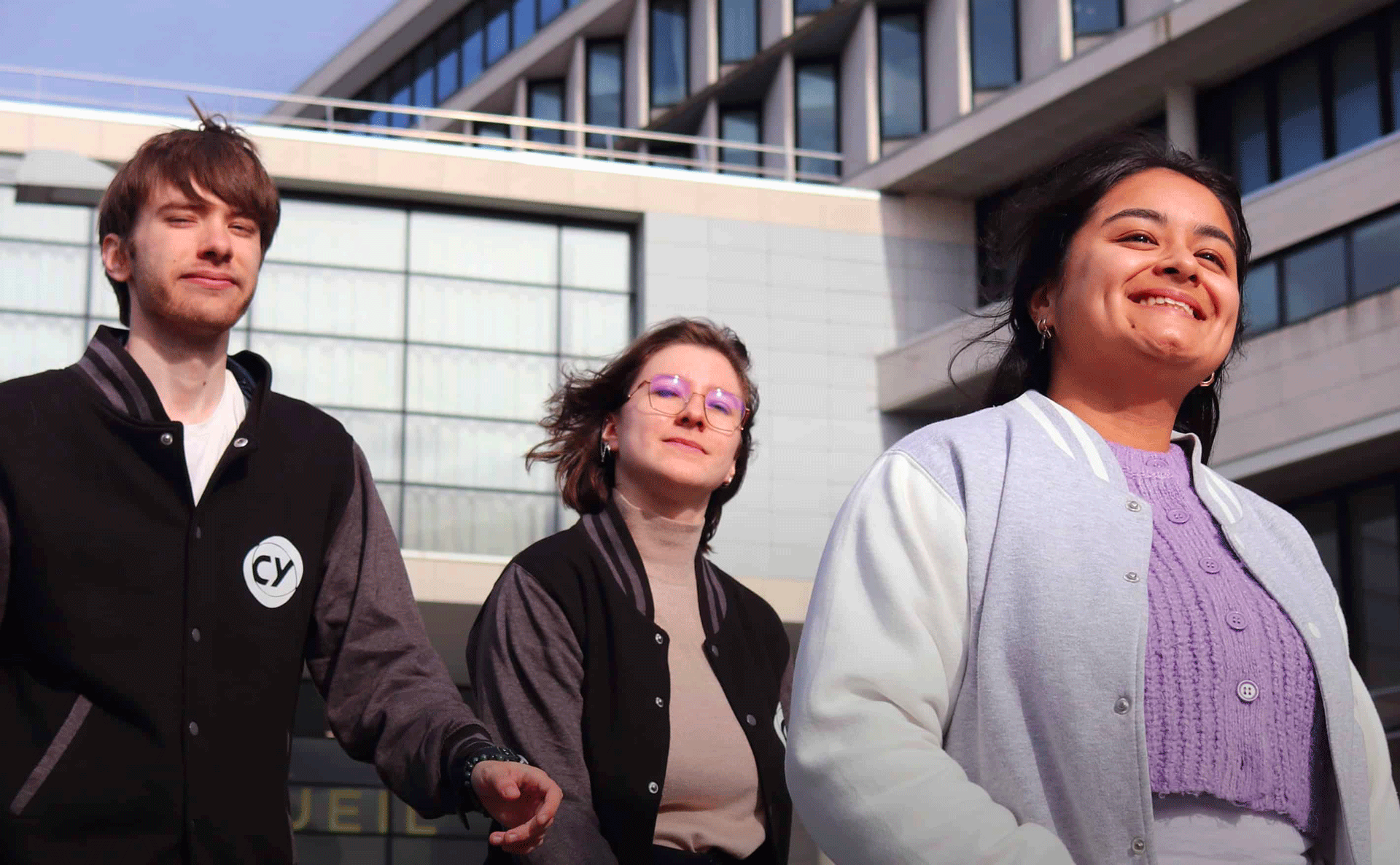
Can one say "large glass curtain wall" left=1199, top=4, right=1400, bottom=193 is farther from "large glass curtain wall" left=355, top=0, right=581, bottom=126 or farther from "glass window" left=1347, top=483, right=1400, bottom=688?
"large glass curtain wall" left=355, top=0, right=581, bottom=126

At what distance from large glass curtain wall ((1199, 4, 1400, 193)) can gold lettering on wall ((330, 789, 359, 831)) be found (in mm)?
15800

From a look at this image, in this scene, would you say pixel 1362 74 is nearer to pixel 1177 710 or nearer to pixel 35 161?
pixel 35 161

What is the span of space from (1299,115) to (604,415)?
86.4ft

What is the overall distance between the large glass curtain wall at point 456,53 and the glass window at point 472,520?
19.6 meters

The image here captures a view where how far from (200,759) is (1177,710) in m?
1.98

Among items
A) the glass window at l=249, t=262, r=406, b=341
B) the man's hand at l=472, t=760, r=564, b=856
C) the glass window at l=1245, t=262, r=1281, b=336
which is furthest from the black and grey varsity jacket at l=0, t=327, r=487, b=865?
the glass window at l=249, t=262, r=406, b=341

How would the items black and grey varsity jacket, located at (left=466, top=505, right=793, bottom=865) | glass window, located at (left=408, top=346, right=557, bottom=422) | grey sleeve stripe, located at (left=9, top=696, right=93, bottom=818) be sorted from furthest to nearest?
glass window, located at (left=408, top=346, right=557, bottom=422)
black and grey varsity jacket, located at (left=466, top=505, right=793, bottom=865)
grey sleeve stripe, located at (left=9, top=696, right=93, bottom=818)

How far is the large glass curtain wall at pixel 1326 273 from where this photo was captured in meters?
26.2

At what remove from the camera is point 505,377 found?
111ft

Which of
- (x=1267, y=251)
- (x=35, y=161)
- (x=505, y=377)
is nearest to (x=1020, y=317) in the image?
(x=35, y=161)

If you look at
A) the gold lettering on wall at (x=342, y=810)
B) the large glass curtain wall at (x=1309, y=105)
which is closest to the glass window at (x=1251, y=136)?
the large glass curtain wall at (x=1309, y=105)

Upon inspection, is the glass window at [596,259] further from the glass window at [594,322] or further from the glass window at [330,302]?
the glass window at [330,302]

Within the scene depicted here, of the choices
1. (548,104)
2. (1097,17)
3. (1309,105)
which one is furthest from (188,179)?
(548,104)

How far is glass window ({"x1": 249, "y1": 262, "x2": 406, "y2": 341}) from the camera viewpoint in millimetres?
33062
